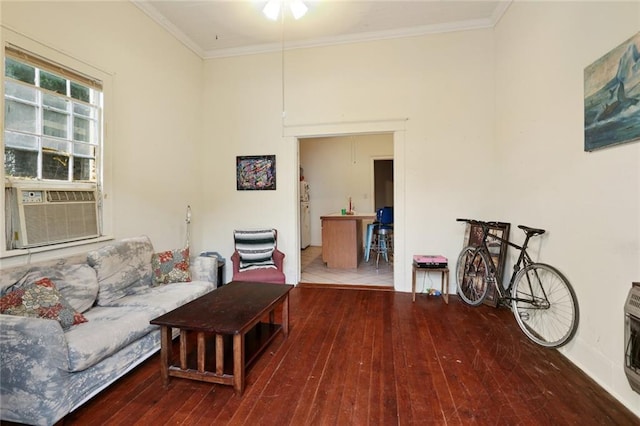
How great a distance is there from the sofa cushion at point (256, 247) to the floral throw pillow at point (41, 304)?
80.7 inches

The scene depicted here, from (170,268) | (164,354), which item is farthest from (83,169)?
(164,354)

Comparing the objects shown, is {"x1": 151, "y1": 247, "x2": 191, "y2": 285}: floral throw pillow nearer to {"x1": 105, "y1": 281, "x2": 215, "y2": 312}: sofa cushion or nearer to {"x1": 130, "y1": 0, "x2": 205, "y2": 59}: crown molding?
{"x1": 105, "y1": 281, "x2": 215, "y2": 312}: sofa cushion

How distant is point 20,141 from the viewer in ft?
7.18

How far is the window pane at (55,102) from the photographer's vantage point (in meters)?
2.36

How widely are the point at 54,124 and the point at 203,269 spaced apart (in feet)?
6.08

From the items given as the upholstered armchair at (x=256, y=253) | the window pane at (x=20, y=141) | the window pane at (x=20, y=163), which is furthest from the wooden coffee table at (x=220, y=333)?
the window pane at (x=20, y=141)

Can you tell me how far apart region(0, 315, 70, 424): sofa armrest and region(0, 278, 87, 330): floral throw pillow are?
245mm

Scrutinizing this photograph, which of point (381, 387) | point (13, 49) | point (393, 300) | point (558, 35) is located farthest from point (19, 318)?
point (558, 35)

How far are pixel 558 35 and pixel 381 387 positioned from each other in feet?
Result: 10.2

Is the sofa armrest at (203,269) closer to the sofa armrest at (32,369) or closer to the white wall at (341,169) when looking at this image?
the sofa armrest at (32,369)

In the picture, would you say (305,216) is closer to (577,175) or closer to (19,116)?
(19,116)

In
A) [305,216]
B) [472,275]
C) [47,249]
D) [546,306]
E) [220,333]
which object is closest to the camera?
[220,333]

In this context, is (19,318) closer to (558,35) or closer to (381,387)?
(381,387)

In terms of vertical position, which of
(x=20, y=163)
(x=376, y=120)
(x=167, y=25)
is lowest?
(x=20, y=163)
